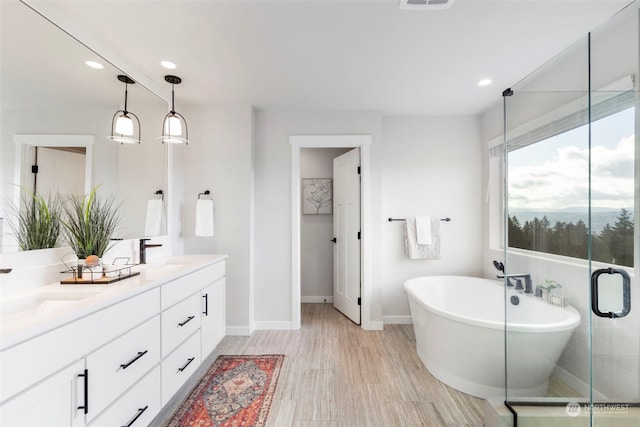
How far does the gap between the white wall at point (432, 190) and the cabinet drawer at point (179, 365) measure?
2.14 meters

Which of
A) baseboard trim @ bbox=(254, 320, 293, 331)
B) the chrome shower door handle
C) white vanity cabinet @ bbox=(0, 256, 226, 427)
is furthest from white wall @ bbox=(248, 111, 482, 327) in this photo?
white vanity cabinet @ bbox=(0, 256, 226, 427)

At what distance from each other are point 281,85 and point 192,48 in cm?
78

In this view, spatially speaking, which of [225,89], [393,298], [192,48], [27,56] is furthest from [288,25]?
[393,298]

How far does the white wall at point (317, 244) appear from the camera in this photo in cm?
399

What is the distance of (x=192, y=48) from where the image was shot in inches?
75.2

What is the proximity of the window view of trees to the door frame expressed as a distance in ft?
5.18

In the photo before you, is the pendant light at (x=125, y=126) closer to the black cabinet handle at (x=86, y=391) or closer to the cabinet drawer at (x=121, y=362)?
the cabinet drawer at (x=121, y=362)

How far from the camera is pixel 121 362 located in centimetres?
127

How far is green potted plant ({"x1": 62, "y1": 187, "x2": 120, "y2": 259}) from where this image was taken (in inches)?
62.7

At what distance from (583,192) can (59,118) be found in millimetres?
2950

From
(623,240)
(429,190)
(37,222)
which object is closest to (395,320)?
(429,190)

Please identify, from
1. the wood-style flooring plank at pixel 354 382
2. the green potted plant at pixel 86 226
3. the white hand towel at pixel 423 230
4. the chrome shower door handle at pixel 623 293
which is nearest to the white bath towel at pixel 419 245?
the white hand towel at pixel 423 230

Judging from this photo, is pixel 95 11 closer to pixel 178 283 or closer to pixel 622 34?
pixel 178 283

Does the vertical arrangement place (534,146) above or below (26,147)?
above
